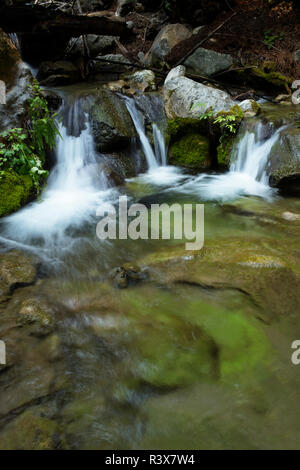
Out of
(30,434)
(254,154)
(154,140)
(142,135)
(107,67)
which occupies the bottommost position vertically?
(30,434)

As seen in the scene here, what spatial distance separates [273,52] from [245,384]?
11169 millimetres

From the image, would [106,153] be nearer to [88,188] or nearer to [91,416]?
[88,188]

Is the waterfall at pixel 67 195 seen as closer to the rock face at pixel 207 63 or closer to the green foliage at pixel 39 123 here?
the green foliage at pixel 39 123

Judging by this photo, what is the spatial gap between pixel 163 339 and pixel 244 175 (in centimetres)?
500

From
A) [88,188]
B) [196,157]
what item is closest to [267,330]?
[88,188]

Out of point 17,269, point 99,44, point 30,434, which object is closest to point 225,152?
point 17,269

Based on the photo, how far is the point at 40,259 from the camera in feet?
12.7

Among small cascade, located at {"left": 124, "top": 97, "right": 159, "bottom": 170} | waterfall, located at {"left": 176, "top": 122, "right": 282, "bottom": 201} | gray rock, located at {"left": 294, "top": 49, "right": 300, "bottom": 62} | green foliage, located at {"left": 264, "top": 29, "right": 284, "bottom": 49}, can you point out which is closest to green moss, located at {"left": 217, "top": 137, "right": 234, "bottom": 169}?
waterfall, located at {"left": 176, "top": 122, "right": 282, "bottom": 201}

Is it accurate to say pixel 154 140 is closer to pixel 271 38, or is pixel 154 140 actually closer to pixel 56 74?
pixel 56 74

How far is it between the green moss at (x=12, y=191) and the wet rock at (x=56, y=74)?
14.6 ft

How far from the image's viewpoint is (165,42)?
35.0 ft

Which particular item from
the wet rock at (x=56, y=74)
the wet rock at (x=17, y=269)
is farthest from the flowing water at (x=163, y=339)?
the wet rock at (x=56, y=74)

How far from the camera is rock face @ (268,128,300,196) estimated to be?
559cm

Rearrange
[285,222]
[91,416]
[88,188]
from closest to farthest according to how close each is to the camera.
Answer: [91,416] < [285,222] < [88,188]
